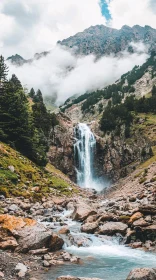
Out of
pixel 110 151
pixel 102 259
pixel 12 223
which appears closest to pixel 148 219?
pixel 102 259

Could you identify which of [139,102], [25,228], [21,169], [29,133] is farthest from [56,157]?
[25,228]

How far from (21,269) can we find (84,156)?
7468cm

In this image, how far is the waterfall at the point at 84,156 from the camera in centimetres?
8394

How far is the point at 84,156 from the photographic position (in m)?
86.8

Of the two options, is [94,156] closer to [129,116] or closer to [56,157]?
[56,157]

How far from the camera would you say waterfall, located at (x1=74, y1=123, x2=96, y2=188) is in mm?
83938

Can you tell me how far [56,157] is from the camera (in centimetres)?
8256

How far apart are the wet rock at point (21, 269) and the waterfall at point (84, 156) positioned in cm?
6957

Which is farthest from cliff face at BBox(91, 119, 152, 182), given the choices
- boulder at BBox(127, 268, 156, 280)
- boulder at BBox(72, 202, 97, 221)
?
boulder at BBox(127, 268, 156, 280)

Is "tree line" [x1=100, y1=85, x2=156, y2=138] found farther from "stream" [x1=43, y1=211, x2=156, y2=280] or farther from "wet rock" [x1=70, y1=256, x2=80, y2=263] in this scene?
"wet rock" [x1=70, y1=256, x2=80, y2=263]

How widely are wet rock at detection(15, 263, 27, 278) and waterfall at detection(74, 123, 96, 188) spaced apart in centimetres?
6957

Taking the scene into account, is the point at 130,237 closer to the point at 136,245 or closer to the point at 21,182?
the point at 136,245

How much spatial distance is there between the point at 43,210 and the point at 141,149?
64871 millimetres

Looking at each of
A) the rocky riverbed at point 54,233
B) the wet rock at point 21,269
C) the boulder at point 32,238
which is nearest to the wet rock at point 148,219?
the rocky riverbed at point 54,233
